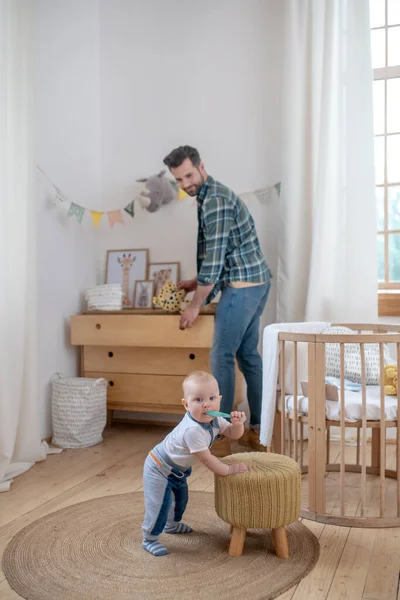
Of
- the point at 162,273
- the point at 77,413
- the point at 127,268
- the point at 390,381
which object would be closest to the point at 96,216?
the point at 127,268

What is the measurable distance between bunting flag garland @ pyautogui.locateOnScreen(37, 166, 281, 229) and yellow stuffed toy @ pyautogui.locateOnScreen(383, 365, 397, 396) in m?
1.32

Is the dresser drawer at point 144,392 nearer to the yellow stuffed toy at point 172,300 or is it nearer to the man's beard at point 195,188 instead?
the yellow stuffed toy at point 172,300

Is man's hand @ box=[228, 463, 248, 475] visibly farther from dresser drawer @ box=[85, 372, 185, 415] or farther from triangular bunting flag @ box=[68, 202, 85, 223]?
triangular bunting flag @ box=[68, 202, 85, 223]

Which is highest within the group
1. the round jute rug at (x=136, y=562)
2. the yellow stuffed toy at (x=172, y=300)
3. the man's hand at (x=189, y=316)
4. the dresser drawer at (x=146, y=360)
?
the yellow stuffed toy at (x=172, y=300)

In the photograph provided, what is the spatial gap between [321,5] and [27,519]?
2.66m

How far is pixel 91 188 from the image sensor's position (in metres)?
3.67

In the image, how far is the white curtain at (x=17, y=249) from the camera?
2627 millimetres

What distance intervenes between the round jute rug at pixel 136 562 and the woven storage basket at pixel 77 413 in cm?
97

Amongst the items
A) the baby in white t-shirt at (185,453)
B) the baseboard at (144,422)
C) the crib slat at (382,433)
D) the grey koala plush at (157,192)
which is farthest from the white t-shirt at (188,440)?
the grey koala plush at (157,192)

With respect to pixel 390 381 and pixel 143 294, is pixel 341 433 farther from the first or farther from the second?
pixel 143 294

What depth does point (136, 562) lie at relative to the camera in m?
1.74

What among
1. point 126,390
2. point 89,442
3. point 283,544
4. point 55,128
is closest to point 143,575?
point 283,544

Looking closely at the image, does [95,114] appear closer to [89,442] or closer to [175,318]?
[175,318]

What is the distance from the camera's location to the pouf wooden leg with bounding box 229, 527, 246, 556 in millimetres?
1777
